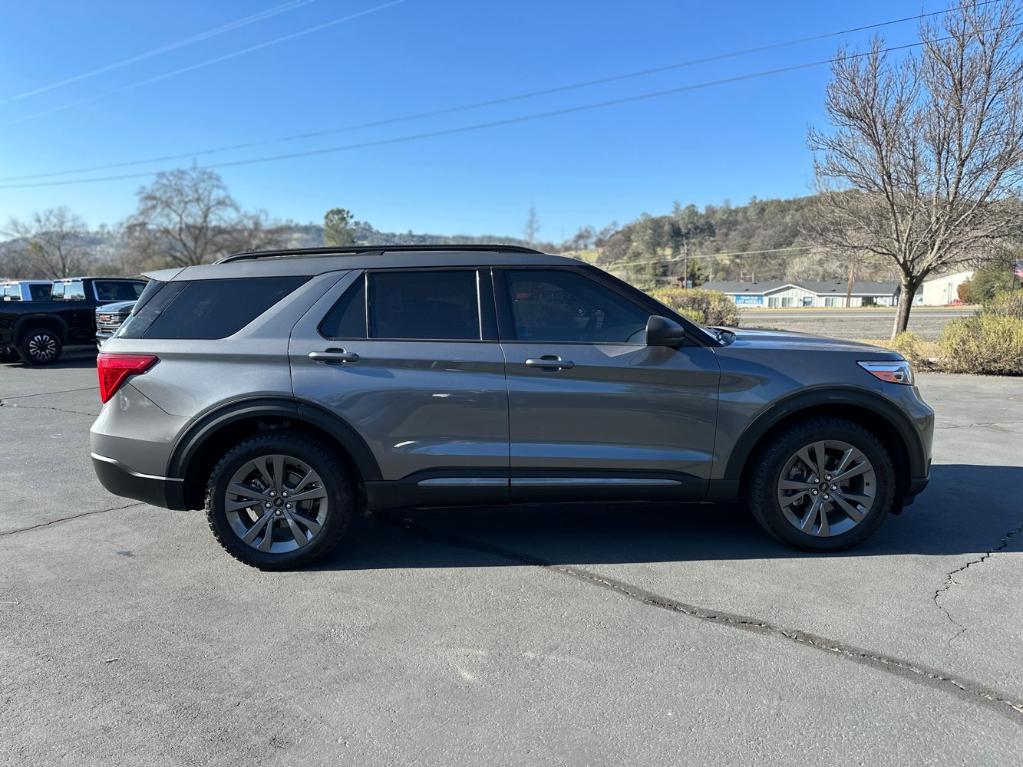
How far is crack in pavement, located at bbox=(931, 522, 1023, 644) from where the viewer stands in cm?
314

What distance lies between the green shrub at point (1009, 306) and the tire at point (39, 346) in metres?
19.9

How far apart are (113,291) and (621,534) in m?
16.2

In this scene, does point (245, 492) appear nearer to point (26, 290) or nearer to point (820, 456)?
point (820, 456)

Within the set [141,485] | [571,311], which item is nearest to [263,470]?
[141,485]

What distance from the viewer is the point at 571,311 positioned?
3.94 metres

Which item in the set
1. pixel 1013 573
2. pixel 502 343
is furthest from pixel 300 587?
pixel 1013 573

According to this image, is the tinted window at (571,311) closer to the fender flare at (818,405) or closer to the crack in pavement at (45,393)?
the fender flare at (818,405)

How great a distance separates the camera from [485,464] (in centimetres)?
385

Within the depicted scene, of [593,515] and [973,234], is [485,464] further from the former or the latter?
[973,234]

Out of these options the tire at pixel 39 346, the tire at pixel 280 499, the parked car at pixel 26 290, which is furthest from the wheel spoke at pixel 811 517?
the parked car at pixel 26 290

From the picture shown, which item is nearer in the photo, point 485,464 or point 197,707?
point 197,707

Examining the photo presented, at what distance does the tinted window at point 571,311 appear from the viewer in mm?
3910

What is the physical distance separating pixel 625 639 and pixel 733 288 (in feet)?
338

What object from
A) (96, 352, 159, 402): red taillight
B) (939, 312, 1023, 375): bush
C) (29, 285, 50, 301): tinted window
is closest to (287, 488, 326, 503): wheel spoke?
(96, 352, 159, 402): red taillight
